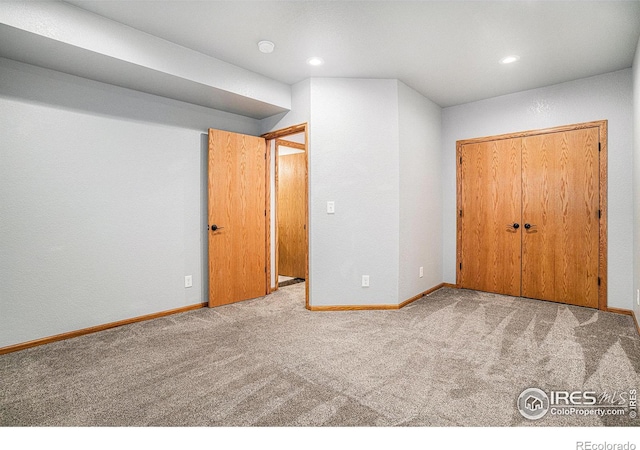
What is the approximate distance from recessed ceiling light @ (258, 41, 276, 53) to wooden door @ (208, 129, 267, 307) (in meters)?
1.13

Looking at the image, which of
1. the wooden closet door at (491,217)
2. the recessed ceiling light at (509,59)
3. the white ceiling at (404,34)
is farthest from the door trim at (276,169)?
the wooden closet door at (491,217)

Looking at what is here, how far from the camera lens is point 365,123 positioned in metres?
3.58

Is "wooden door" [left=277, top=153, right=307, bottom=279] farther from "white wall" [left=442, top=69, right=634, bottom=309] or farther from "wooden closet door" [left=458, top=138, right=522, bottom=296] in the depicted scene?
"white wall" [left=442, top=69, right=634, bottom=309]

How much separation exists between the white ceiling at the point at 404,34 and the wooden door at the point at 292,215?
195cm

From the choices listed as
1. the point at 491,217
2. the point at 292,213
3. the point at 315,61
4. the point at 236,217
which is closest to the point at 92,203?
the point at 236,217

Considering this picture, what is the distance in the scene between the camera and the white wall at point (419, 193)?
12.2 ft

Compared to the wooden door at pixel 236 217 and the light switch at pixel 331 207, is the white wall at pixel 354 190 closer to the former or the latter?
the light switch at pixel 331 207

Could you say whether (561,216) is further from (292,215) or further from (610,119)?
(292,215)

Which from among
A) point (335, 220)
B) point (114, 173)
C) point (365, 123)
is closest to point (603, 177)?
point (365, 123)

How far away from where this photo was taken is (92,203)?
2902 mm

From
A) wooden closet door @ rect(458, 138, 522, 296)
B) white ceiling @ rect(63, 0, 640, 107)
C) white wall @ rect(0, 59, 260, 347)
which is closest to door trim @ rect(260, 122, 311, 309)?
white ceiling @ rect(63, 0, 640, 107)

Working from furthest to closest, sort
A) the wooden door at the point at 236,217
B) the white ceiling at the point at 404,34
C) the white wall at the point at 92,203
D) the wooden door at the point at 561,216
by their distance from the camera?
1. the wooden door at the point at 236,217
2. the wooden door at the point at 561,216
3. the white wall at the point at 92,203
4. the white ceiling at the point at 404,34

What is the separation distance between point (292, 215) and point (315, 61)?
8.90 ft

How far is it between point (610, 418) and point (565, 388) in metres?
0.31
